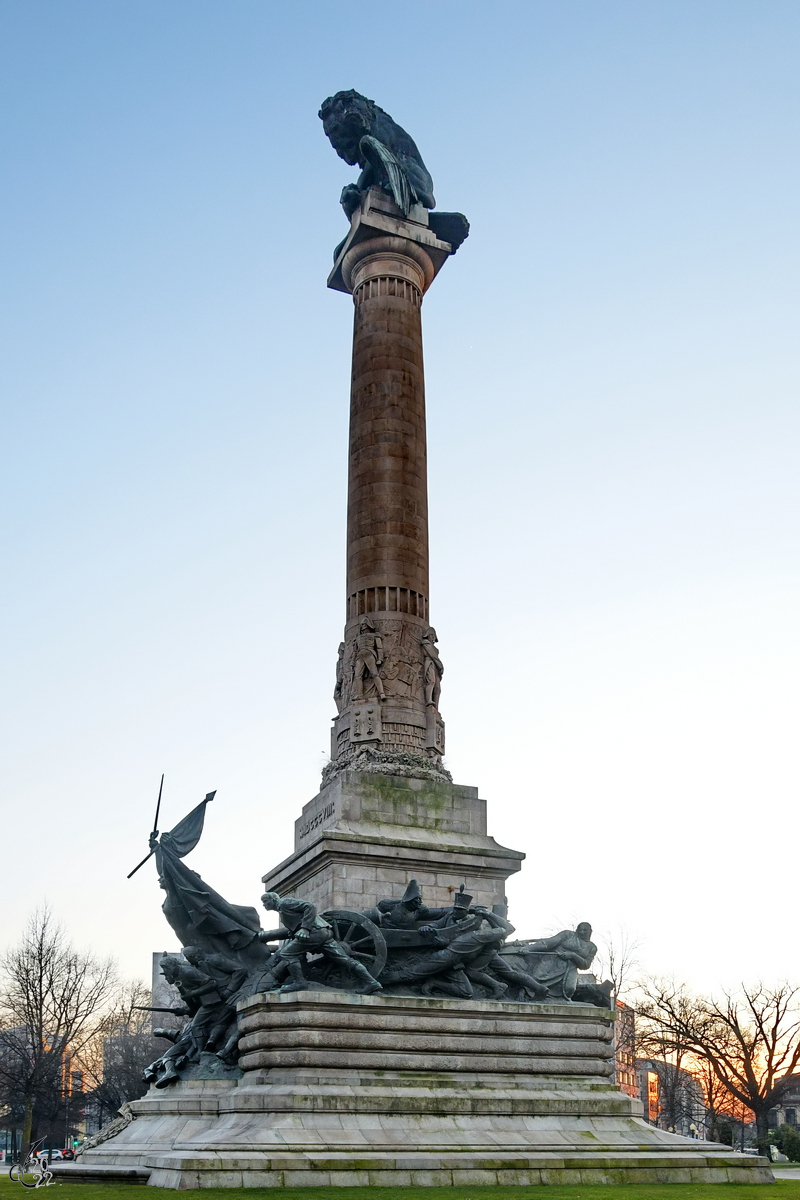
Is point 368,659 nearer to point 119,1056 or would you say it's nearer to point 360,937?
point 360,937

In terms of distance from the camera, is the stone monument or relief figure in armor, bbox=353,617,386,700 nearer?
the stone monument

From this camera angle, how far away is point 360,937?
792 inches

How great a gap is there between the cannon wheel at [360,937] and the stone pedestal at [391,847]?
75.5 inches

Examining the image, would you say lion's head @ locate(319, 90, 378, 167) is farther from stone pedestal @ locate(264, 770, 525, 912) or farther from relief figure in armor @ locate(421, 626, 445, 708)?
stone pedestal @ locate(264, 770, 525, 912)

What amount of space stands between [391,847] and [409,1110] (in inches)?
224

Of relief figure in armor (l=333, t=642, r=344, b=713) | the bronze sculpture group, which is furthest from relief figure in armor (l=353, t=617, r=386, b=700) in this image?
the bronze sculpture group

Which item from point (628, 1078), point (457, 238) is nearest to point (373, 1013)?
point (457, 238)

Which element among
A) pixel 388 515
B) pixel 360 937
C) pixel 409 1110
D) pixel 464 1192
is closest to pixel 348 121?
pixel 388 515

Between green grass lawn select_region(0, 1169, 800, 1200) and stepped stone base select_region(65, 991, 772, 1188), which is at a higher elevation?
stepped stone base select_region(65, 991, 772, 1188)

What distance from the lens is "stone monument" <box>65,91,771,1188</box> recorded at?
56.0 ft

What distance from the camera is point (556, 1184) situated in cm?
1694

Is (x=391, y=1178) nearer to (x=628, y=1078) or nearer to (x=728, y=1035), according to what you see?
(x=728, y=1035)

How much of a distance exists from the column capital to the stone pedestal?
501 inches

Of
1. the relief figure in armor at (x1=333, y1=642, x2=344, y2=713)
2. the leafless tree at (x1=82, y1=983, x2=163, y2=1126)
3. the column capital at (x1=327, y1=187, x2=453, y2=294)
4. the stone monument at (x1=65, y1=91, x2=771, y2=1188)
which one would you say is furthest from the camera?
the leafless tree at (x1=82, y1=983, x2=163, y2=1126)
